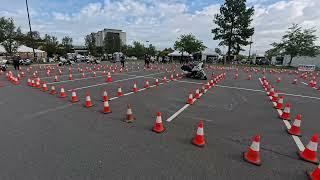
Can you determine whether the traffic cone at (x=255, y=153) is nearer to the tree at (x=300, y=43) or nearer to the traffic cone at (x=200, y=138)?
the traffic cone at (x=200, y=138)

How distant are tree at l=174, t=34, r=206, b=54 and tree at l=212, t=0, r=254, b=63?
22.9ft

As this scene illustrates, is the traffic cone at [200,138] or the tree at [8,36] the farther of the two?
the tree at [8,36]

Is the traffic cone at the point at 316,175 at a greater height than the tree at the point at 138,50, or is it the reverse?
the tree at the point at 138,50

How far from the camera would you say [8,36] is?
38.5 metres

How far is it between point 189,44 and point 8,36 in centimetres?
4006

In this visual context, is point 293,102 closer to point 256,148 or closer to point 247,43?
point 256,148

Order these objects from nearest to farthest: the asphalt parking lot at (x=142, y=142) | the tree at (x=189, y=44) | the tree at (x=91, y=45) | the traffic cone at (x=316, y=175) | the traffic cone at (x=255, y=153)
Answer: the traffic cone at (x=316, y=175), the asphalt parking lot at (x=142, y=142), the traffic cone at (x=255, y=153), the tree at (x=189, y=44), the tree at (x=91, y=45)

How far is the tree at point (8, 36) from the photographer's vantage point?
37.8 m

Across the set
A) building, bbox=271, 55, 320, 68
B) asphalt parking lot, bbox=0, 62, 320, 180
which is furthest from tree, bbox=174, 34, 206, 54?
asphalt parking lot, bbox=0, 62, 320, 180

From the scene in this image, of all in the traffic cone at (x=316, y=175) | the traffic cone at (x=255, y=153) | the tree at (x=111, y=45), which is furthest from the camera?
the tree at (x=111, y=45)

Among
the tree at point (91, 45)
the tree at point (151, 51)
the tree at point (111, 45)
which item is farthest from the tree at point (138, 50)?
the tree at point (91, 45)

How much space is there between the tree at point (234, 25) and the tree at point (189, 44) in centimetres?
Answer: 698

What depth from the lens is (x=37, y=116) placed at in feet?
19.3

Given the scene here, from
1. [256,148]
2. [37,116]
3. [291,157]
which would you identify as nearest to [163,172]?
[256,148]
